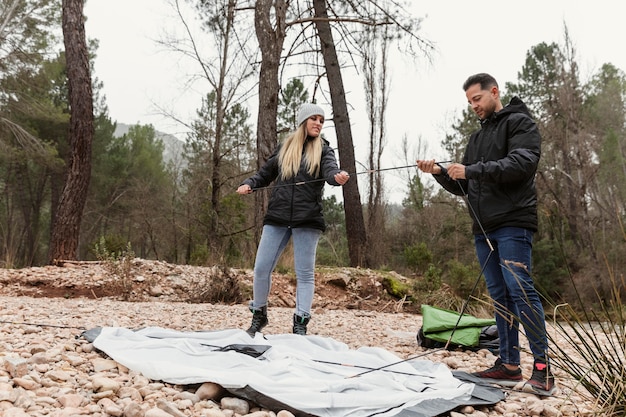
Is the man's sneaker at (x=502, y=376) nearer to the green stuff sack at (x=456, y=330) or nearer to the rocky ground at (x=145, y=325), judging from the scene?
the rocky ground at (x=145, y=325)

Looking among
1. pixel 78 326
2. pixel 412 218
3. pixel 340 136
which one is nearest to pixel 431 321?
pixel 78 326

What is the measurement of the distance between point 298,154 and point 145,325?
1.65 m

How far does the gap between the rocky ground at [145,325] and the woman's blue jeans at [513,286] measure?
25cm

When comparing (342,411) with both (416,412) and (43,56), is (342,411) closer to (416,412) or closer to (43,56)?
(416,412)

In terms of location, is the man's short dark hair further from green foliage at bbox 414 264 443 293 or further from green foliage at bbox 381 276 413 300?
green foliage at bbox 381 276 413 300

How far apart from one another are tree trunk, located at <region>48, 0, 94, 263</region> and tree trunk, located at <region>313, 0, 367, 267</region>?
152 inches

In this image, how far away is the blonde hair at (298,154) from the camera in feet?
10.5

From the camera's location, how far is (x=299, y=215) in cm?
312

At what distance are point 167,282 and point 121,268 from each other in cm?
64

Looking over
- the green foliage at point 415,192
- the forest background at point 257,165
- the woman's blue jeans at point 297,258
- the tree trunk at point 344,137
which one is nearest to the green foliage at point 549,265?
the forest background at point 257,165

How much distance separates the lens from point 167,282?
19.0 ft

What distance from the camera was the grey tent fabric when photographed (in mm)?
1820

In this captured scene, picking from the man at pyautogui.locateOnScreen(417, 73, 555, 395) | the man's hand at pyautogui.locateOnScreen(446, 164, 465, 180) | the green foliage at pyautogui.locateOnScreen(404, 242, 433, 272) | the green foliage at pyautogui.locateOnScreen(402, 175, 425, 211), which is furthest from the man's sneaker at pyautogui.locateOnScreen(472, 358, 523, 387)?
the green foliage at pyautogui.locateOnScreen(402, 175, 425, 211)

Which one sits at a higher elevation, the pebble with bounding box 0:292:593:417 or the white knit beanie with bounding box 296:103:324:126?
the white knit beanie with bounding box 296:103:324:126
